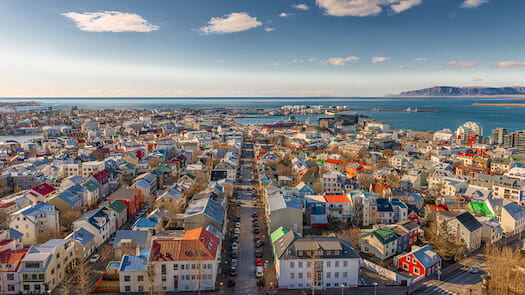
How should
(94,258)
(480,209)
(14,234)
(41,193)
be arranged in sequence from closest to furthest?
(94,258) < (14,234) < (480,209) < (41,193)

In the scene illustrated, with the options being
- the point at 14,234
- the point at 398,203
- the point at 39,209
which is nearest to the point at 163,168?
the point at 39,209

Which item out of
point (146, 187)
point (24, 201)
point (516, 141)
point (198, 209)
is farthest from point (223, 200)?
point (516, 141)

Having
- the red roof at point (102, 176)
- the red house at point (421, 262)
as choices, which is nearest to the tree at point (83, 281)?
the red roof at point (102, 176)

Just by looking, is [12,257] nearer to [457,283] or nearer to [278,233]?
[278,233]

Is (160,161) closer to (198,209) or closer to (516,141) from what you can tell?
(198,209)

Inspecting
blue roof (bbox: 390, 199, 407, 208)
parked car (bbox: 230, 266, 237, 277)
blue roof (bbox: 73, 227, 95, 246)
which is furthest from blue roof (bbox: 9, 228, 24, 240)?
blue roof (bbox: 390, 199, 407, 208)

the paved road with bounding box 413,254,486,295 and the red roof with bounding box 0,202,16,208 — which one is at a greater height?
the red roof with bounding box 0,202,16,208

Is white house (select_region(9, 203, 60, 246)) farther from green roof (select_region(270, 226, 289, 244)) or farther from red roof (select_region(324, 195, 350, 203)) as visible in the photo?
red roof (select_region(324, 195, 350, 203))
